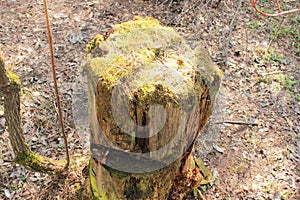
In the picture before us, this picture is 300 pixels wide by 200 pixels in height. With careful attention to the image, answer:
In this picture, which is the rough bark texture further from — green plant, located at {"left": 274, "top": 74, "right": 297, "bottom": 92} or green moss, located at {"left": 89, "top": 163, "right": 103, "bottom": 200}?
green plant, located at {"left": 274, "top": 74, "right": 297, "bottom": 92}

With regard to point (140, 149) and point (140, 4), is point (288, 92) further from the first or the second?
point (140, 149)

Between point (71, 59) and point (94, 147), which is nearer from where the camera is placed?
point (94, 147)

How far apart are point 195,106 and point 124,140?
451mm

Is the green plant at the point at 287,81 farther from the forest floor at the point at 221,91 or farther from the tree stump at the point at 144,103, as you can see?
the tree stump at the point at 144,103

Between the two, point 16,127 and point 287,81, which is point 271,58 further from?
point 16,127

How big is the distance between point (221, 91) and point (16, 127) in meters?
2.62

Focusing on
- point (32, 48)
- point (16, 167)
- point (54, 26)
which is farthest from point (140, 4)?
point (16, 167)

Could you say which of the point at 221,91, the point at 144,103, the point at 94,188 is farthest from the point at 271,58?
the point at 144,103

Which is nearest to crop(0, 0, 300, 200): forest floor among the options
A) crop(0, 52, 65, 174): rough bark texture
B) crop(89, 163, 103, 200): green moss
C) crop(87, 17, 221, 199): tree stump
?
crop(0, 52, 65, 174): rough bark texture

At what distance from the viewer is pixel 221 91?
4125mm

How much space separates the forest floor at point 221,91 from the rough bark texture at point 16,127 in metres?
0.31

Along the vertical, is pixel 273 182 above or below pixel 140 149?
below

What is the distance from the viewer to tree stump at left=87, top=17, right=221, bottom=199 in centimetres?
172

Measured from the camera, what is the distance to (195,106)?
1778 mm
